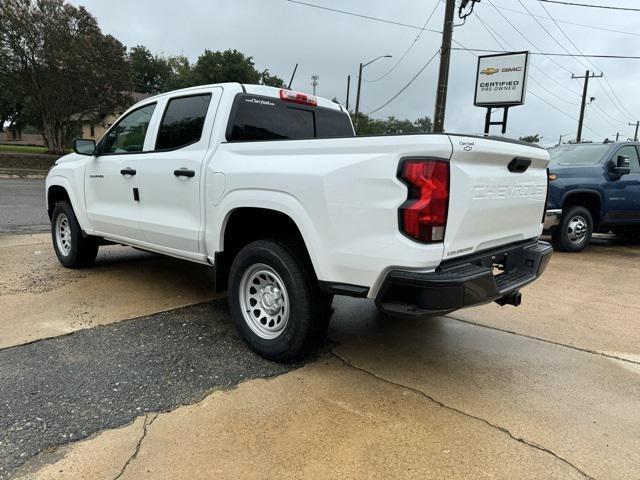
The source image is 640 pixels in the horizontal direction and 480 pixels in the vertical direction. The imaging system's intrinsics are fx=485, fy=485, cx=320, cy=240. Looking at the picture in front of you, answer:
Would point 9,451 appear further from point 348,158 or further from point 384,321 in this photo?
point 384,321

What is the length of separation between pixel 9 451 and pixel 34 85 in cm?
2725

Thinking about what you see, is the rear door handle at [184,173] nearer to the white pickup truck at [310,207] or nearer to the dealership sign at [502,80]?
the white pickup truck at [310,207]

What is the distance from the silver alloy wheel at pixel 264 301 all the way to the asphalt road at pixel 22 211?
259 inches

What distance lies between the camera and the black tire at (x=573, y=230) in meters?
8.26

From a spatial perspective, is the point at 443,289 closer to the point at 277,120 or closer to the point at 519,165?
the point at 519,165

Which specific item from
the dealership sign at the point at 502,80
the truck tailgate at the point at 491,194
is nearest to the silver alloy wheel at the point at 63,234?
the truck tailgate at the point at 491,194

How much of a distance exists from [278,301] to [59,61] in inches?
1004

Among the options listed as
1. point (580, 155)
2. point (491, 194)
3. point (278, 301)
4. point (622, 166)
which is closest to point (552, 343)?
point (491, 194)

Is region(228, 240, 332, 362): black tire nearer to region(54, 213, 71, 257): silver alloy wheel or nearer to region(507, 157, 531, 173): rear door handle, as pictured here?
region(507, 157, 531, 173): rear door handle

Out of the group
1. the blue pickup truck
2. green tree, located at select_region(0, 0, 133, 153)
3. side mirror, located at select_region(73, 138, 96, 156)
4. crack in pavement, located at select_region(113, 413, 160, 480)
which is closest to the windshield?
the blue pickup truck

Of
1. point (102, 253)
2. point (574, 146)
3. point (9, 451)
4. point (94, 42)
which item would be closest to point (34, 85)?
point (94, 42)

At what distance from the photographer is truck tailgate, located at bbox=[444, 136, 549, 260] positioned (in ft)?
9.12

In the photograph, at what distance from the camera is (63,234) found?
607 centimetres

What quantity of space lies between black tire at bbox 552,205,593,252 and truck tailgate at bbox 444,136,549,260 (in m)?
5.08
